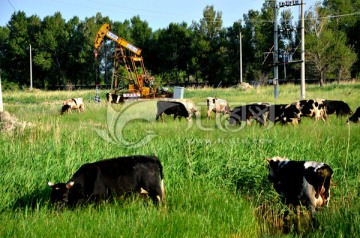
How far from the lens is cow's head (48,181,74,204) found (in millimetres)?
5449

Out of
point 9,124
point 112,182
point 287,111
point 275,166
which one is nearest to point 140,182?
point 112,182

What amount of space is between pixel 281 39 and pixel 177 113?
36810 mm

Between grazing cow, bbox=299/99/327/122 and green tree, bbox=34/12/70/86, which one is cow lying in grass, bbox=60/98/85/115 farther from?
green tree, bbox=34/12/70/86

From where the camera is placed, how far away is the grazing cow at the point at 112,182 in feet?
18.1

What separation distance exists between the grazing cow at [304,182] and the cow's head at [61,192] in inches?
124

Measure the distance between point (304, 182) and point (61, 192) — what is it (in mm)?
3433

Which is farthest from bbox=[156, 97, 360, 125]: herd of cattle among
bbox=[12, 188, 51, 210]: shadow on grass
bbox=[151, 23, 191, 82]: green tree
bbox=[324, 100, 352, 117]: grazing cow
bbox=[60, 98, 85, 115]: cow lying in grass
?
bbox=[151, 23, 191, 82]: green tree

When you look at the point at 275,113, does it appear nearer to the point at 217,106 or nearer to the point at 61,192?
the point at 217,106

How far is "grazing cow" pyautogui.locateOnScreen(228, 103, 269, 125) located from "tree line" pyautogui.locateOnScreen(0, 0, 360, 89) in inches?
1162

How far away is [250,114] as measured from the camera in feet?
51.9

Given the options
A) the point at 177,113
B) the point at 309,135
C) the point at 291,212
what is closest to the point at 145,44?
the point at 177,113

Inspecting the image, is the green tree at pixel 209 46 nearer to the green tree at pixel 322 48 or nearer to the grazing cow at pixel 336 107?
the green tree at pixel 322 48

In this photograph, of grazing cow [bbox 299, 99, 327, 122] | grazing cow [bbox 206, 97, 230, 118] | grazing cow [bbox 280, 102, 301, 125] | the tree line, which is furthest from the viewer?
the tree line

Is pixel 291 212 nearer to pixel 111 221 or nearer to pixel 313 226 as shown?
pixel 313 226
